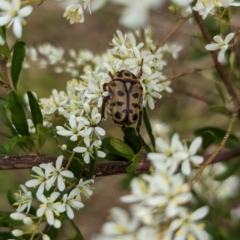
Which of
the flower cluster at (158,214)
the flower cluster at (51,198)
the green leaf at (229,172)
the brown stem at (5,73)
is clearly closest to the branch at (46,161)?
the flower cluster at (51,198)

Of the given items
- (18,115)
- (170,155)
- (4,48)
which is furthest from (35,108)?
(170,155)

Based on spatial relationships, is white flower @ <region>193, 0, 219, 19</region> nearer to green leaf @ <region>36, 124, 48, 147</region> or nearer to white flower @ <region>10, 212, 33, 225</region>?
green leaf @ <region>36, 124, 48, 147</region>

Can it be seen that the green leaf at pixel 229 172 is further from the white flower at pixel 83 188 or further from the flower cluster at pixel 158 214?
the flower cluster at pixel 158 214

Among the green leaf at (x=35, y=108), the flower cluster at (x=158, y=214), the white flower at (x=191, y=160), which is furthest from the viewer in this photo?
the green leaf at (x=35, y=108)

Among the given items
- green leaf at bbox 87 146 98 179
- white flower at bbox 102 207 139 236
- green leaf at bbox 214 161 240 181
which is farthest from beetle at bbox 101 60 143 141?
green leaf at bbox 214 161 240 181

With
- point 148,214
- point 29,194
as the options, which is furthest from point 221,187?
point 148,214
